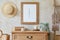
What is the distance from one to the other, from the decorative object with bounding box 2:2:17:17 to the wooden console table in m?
0.61

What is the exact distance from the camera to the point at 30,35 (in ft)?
11.8

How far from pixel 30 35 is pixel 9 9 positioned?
33.4 inches

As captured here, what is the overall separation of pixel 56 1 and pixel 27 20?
810 millimetres

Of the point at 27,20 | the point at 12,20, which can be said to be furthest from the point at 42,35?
the point at 12,20

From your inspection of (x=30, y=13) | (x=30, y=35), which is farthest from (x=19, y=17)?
(x=30, y=35)

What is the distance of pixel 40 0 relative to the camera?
4039 millimetres

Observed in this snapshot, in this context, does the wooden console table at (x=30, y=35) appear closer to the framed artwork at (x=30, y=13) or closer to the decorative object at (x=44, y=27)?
the decorative object at (x=44, y=27)

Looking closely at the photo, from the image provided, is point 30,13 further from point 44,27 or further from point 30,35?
point 30,35

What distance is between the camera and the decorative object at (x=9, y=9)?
4.01m

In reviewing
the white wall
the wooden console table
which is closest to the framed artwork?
the white wall

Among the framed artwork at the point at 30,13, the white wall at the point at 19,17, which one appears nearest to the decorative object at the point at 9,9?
the white wall at the point at 19,17

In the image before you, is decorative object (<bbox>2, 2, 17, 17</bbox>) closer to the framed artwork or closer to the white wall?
the white wall

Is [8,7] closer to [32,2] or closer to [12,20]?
[12,20]

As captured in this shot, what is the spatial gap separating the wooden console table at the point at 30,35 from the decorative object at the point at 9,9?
0.61m
